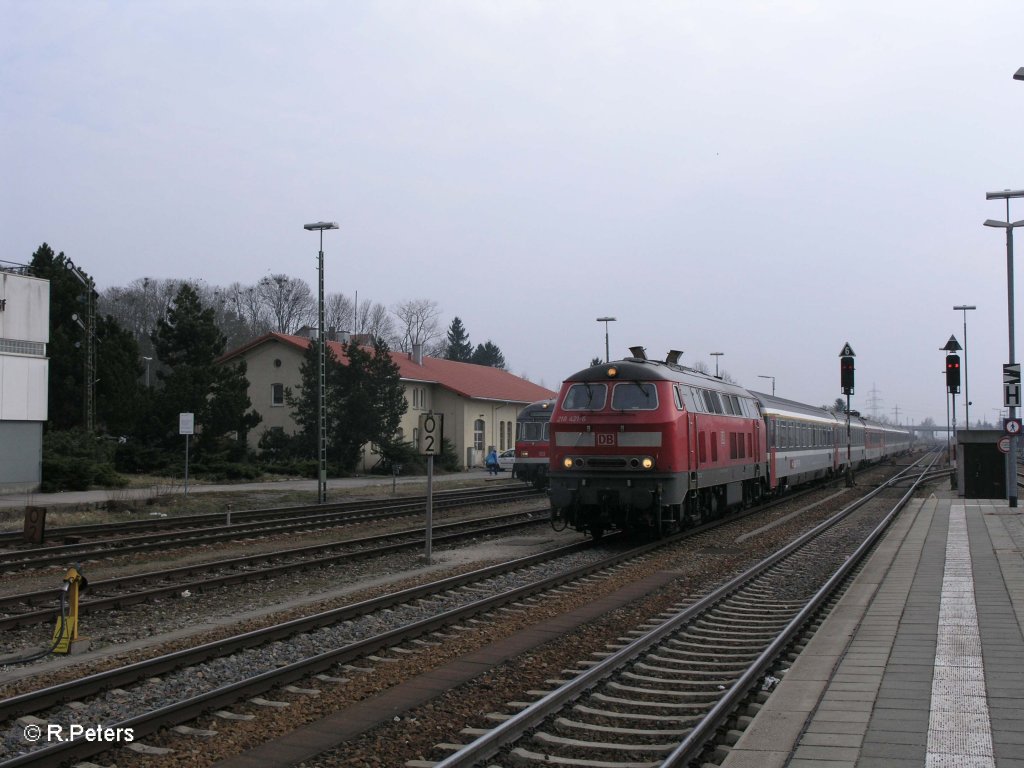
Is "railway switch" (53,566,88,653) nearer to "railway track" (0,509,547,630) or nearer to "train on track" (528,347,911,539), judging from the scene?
"railway track" (0,509,547,630)

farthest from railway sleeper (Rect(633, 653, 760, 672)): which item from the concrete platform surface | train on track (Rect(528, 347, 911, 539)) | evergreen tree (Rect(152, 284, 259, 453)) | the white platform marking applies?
evergreen tree (Rect(152, 284, 259, 453))

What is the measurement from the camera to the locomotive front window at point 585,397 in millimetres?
16906

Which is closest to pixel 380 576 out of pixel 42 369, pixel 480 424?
pixel 42 369

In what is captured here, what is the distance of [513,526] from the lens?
2117 cm

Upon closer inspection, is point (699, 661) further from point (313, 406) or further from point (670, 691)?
point (313, 406)

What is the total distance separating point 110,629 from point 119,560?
19.5ft

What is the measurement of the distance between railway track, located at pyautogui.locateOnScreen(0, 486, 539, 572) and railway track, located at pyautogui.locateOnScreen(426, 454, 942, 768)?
10.2 metres

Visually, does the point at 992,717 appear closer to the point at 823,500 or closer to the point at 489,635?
the point at 489,635

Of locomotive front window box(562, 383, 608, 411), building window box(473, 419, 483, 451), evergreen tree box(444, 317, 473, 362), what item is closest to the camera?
locomotive front window box(562, 383, 608, 411)

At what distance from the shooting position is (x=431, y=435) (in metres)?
15.7

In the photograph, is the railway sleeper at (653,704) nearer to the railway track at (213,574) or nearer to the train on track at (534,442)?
the railway track at (213,574)

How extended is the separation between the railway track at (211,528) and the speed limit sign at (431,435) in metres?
5.29

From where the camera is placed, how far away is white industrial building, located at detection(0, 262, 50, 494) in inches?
1164

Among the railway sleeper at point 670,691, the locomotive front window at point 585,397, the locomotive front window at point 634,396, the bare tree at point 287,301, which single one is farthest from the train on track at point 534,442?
the bare tree at point 287,301
